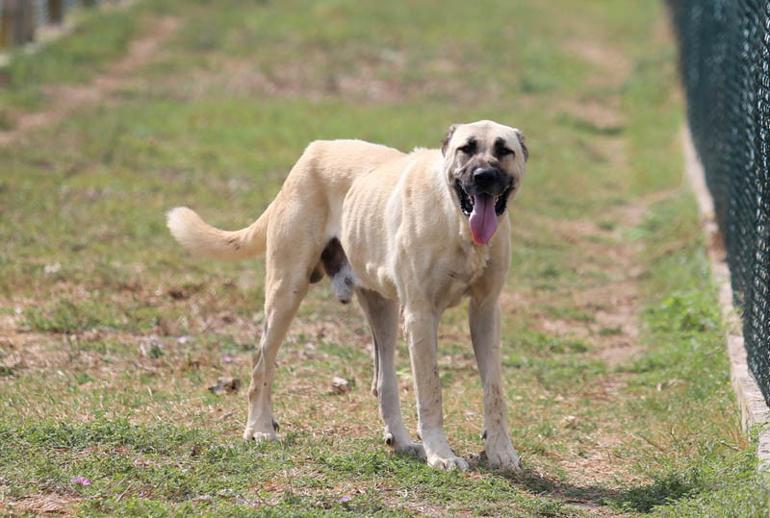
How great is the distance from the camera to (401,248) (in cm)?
581

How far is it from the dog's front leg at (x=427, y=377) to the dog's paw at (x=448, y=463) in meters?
0.05

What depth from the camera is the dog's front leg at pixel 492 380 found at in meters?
5.77

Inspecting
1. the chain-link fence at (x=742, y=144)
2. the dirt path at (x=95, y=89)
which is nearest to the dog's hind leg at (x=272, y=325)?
the chain-link fence at (x=742, y=144)

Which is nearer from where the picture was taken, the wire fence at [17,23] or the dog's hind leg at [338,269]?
the dog's hind leg at [338,269]

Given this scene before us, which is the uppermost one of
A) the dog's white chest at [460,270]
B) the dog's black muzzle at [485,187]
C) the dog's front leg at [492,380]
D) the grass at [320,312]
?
the dog's black muzzle at [485,187]

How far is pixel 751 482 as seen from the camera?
16.2 feet

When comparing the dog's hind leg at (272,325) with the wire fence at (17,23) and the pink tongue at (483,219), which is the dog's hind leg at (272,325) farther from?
the wire fence at (17,23)

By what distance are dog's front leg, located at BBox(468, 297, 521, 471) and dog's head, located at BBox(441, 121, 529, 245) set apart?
0.51 m

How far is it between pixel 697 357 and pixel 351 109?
8344 mm

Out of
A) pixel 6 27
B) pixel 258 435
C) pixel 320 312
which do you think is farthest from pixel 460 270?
pixel 6 27

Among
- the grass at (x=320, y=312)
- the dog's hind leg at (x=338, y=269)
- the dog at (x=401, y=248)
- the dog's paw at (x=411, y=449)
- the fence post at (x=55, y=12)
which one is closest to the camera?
the grass at (x=320, y=312)

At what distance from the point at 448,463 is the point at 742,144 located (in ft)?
9.69

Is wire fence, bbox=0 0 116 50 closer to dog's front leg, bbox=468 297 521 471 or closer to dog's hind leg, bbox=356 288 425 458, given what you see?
dog's hind leg, bbox=356 288 425 458

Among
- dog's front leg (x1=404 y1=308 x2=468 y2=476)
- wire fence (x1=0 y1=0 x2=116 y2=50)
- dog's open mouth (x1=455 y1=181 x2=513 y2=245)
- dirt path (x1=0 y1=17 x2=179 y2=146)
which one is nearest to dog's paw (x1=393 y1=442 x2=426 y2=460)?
dog's front leg (x1=404 y1=308 x2=468 y2=476)
